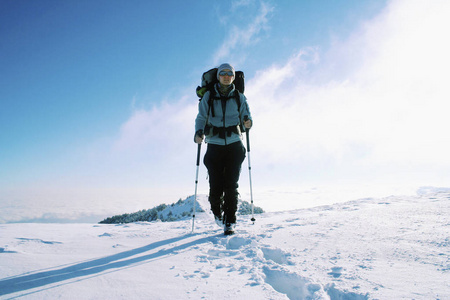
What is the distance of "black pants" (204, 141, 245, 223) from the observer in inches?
180

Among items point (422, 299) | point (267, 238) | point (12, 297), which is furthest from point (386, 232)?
point (12, 297)

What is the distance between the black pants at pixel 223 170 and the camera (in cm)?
457

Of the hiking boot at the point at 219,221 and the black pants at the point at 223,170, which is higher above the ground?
the black pants at the point at 223,170

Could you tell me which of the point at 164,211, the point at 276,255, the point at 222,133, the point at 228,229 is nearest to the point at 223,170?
the point at 222,133

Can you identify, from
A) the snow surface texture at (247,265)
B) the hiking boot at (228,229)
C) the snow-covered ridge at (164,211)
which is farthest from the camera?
the snow-covered ridge at (164,211)

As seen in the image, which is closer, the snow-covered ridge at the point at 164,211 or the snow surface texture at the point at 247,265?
the snow surface texture at the point at 247,265

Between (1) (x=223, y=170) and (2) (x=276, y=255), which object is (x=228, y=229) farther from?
(2) (x=276, y=255)

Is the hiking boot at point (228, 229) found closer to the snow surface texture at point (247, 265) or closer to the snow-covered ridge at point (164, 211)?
the snow surface texture at point (247, 265)

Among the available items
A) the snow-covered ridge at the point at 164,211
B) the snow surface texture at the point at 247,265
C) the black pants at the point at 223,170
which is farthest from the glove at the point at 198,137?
the snow-covered ridge at the point at 164,211

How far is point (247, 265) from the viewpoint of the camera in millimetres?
2400

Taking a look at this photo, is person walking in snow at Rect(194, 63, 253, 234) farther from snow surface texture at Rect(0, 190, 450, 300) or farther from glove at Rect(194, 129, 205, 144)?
snow surface texture at Rect(0, 190, 450, 300)

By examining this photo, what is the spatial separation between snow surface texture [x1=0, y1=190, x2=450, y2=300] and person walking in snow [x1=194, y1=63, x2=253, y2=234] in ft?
3.58

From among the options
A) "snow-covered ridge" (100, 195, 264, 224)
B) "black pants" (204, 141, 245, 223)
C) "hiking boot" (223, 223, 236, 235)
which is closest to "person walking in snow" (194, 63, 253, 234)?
"black pants" (204, 141, 245, 223)

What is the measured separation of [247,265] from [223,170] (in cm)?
249
